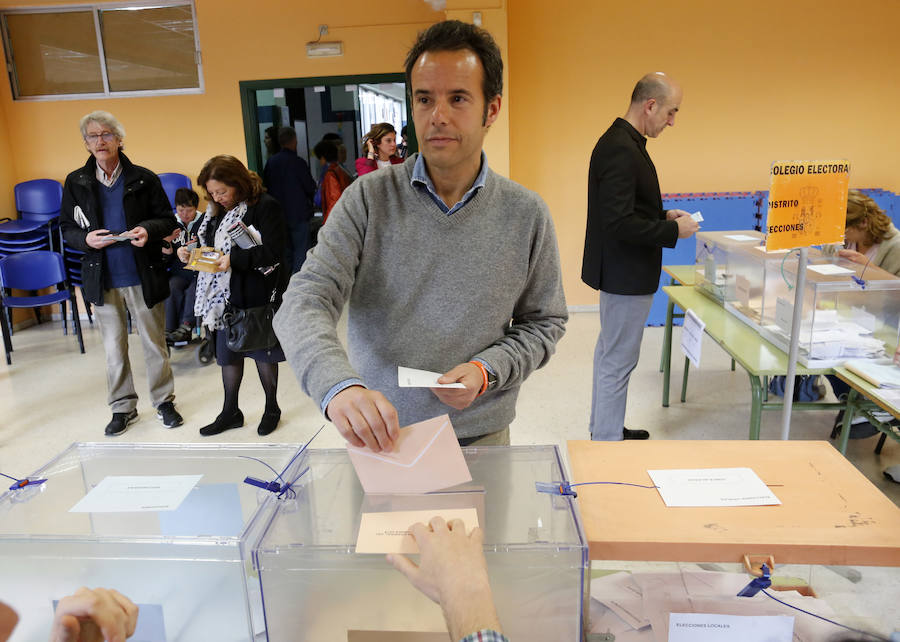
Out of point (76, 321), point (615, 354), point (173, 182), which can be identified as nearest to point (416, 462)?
point (615, 354)

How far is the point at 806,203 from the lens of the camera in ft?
6.16

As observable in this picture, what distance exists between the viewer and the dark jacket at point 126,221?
326 centimetres

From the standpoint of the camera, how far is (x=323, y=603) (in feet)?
3.07

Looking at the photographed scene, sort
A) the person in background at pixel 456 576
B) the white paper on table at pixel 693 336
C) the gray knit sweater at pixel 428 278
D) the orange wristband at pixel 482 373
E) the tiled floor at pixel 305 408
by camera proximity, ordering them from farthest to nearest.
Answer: the tiled floor at pixel 305 408, the white paper on table at pixel 693 336, the gray knit sweater at pixel 428 278, the orange wristband at pixel 482 373, the person in background at pixel 456 576

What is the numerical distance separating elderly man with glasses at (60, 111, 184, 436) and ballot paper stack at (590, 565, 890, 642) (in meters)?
2.95

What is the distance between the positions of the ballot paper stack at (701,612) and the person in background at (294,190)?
14.8 ft

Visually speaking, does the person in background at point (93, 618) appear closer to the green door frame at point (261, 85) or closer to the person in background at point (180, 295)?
the person in background at point (180, 295)

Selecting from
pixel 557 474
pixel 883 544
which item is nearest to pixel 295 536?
pixel 557 474

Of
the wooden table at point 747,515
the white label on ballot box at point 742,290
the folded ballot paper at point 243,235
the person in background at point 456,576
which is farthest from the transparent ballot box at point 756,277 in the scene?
the folded ballot paper at point 243,235

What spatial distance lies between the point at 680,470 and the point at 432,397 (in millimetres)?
525

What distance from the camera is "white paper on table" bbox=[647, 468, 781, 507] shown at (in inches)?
44.4

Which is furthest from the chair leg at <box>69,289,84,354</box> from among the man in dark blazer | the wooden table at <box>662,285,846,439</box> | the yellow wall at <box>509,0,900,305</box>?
the wooden table at <box>662,285,846,439</box>

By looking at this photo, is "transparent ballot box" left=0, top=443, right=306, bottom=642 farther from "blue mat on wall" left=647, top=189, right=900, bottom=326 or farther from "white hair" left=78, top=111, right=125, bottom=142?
"blue mat on wall" left=647, top=189, right=900, bottom=326

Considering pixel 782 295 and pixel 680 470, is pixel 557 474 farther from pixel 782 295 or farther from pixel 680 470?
pixel 782 295
